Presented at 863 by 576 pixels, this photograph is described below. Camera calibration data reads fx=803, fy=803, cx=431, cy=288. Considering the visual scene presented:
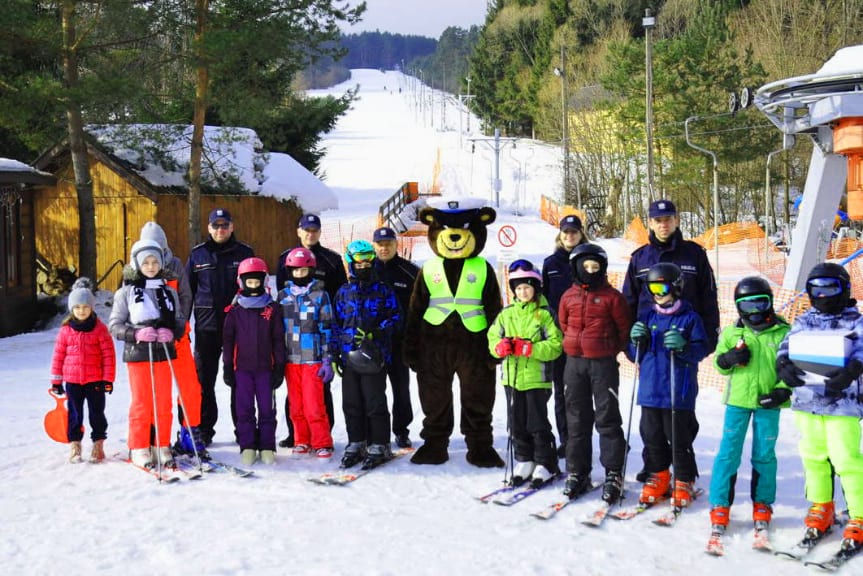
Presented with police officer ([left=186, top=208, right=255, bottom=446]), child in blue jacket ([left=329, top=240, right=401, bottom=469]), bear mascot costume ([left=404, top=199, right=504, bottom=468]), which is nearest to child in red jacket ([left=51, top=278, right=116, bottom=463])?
police officer ([left=186, top=208, right=255, bottom=446])

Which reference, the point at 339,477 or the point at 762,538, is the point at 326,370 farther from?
the point at 762,538

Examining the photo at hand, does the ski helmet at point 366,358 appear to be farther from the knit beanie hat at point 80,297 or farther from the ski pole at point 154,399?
the knit beanie hat at point 80,297

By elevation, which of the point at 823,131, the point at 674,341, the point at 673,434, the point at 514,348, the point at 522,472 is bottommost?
the point at 522,472

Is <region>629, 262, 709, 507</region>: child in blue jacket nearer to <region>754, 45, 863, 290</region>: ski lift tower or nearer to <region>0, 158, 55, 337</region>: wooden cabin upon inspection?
<region>754, 45, 863, 290</region>: ski lift tower

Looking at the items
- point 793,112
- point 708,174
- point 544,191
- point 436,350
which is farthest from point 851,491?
point 544,191

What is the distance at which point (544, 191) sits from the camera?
4647 centimetres

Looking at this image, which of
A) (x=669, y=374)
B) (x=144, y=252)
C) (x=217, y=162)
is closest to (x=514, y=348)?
(x=669, y=374)

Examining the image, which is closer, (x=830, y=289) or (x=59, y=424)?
(x=830, y=289)

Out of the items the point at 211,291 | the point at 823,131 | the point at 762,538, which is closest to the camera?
the point at 762,538

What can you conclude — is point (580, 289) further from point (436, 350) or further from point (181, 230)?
point (181, 230)

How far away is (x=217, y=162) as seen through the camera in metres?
20.6

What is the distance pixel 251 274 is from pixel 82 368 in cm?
145

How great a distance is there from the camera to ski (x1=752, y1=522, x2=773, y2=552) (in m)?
4.34

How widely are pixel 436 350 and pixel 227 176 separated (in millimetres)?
14259
